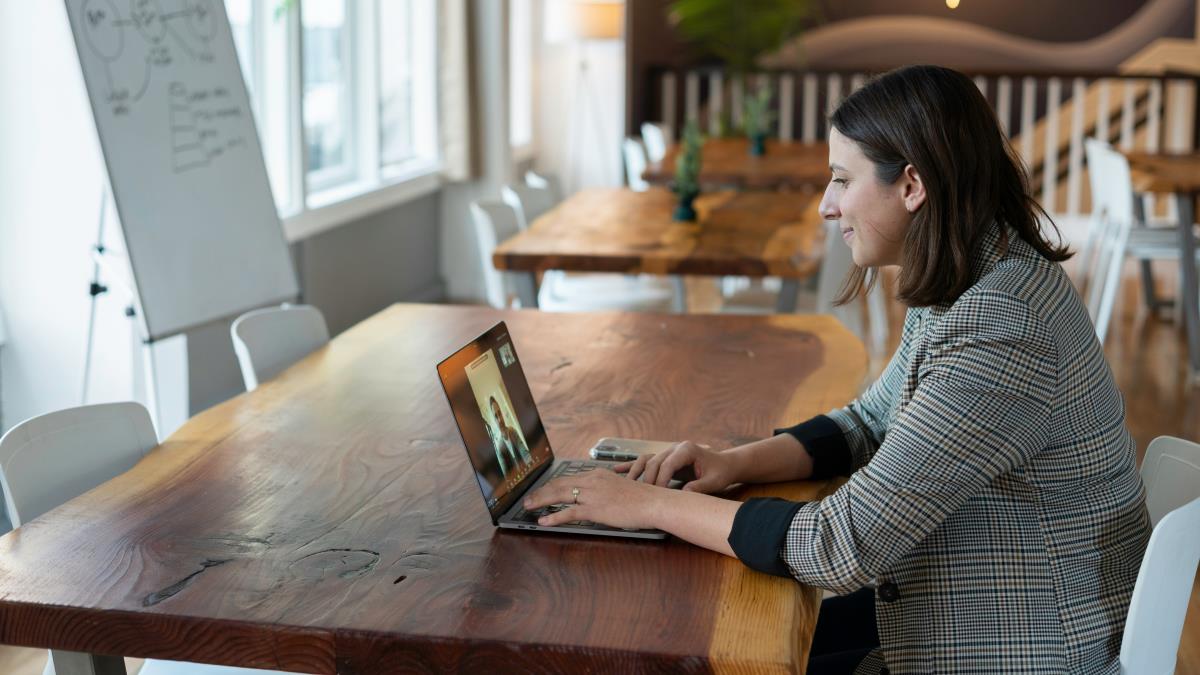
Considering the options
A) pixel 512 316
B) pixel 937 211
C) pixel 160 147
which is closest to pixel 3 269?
pixel 160 147

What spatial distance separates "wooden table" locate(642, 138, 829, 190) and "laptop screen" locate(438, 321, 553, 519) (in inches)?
139

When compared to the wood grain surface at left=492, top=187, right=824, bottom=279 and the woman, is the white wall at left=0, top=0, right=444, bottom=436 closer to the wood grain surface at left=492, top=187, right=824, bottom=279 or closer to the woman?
the wood grain surface at left=492, top=187, right=824, bottom=279

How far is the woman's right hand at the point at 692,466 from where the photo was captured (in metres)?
1.72

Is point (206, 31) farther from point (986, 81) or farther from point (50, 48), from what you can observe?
point (986, 81)

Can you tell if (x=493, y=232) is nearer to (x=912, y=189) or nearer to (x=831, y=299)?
(x=831, y=299)

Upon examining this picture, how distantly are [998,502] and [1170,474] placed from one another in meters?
0.48

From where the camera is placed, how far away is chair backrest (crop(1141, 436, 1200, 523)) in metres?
1.79

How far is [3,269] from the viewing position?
3598mm

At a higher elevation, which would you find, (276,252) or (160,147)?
(160,147)

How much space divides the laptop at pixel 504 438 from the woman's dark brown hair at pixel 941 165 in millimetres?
457

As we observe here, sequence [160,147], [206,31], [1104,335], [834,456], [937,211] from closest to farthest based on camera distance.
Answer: [937,211] < [834,456] < [160,147] < [206,31] < [1104,335]

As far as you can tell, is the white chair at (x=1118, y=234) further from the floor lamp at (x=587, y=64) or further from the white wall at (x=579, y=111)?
the white wall at (x=579, y=111)

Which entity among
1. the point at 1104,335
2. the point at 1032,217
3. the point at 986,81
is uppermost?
the point at 1032,217

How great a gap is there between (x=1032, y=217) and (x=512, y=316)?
160cm
